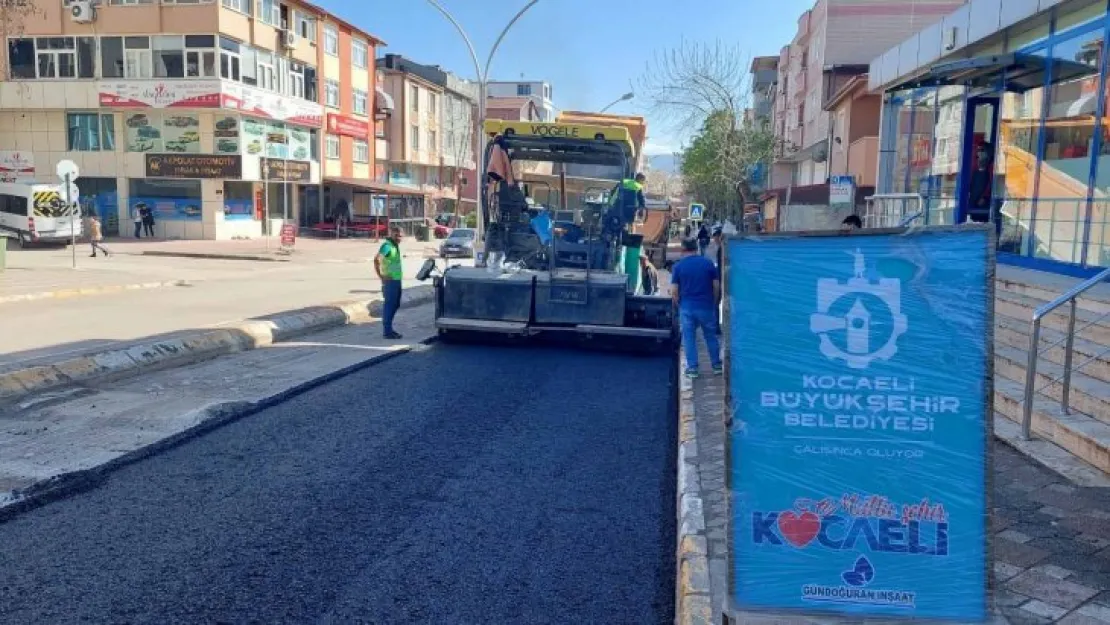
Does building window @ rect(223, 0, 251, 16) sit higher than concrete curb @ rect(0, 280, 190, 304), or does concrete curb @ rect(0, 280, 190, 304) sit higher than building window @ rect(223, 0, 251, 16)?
→ building window @ rect(223, 0, 251, 16)

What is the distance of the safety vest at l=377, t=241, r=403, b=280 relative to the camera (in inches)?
487

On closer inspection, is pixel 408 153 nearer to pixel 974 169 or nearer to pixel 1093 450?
pixel 974 169

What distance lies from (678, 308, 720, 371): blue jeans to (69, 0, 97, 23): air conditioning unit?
36360 mm

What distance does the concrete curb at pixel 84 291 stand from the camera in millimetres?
15312

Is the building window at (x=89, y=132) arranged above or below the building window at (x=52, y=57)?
below

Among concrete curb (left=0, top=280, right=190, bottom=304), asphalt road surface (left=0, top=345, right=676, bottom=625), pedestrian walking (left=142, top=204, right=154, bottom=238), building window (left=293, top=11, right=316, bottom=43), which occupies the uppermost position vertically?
building window (left=293, top=11, right=316, bottom=43)

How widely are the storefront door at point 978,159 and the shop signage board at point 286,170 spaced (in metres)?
30.1

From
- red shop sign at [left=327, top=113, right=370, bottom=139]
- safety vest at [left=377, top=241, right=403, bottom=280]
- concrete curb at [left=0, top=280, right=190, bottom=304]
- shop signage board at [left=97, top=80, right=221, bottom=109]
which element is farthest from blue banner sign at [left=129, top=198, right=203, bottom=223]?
safety vest at [left=377, top=241, right=403, bottom=280]

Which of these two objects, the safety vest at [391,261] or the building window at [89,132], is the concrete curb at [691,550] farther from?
the building window at [89,132]

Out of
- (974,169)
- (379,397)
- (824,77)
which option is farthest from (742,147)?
(379,397)

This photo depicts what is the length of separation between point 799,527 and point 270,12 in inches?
1672

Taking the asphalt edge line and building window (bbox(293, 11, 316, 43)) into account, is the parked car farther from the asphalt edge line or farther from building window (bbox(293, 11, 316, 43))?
the asphalt edge line

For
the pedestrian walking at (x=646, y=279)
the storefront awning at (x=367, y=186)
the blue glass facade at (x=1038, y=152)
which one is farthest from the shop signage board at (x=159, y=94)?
the blue glass facade at (x=1038, y=152)

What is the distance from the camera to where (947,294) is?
10.6ft
